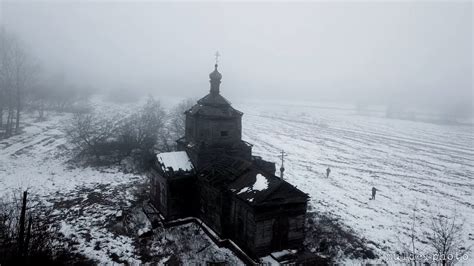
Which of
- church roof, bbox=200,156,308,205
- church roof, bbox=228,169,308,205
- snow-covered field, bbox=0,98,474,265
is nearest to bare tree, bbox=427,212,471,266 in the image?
snow-covered field, bbox=0,98,474,265

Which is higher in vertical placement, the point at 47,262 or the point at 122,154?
the point at 47,262

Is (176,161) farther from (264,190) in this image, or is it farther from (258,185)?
(264,190)

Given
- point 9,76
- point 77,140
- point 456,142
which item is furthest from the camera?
point 456,142

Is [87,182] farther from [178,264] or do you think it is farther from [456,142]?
[456,142]

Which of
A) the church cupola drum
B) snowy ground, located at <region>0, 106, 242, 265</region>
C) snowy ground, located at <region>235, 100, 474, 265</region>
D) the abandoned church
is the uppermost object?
the church cupola drum

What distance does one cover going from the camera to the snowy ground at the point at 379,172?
2398 centimetres

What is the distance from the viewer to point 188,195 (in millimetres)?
22078

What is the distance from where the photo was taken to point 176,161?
22906 mm

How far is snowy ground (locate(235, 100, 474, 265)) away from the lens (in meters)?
24.0

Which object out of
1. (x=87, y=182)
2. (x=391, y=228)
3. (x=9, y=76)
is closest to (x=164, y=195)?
(x=87, y=182)

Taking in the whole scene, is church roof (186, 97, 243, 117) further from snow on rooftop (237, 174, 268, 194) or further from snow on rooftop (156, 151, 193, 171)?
snow on rooftop (237, 174, 268, 194)

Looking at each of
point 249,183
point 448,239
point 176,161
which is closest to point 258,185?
point 249,183

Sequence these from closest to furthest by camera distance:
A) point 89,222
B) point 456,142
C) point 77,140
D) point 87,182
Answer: point 89,222
point 87,182
point 77,140
point 456,142

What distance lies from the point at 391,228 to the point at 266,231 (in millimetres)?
10340
